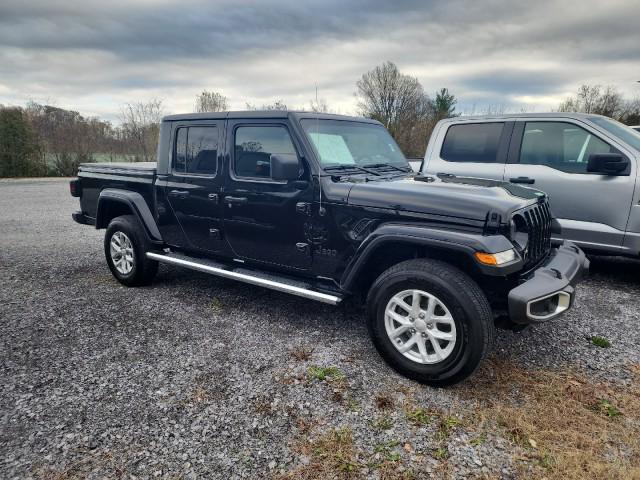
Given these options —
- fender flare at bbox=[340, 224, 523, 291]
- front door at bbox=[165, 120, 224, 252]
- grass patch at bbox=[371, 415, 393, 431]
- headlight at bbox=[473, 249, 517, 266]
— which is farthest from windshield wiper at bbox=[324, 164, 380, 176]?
grass patch at bbox=[371, 415, 393, 431]

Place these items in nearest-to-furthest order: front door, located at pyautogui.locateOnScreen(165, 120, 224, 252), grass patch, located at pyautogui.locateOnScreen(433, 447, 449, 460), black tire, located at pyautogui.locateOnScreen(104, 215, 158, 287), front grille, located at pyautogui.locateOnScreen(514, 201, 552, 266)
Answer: grass patch, located at pyautogui.locateOnScreen(433, 447, 449, 460), front grille, located at pyautogui.locateOnScreen(514, 201, 552, 266), front door, located at pyautogui.locateOnScreen(165, 120, 224, 252), black tire, located at pyautogui.locateOnScreen(104, 215, 158, 287)

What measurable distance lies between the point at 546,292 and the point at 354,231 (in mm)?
1363

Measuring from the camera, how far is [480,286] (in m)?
3.06

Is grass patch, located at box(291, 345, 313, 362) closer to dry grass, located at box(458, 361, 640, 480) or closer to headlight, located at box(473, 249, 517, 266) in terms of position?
dry grass, located at box(458, 361, 640, 480)

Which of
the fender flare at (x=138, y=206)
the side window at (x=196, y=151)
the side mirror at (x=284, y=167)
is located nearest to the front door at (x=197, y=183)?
the side window at (x=196, y=151)

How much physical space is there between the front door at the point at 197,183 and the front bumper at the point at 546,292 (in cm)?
269

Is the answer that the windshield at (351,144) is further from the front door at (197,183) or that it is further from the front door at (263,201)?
the front door at (197,183)

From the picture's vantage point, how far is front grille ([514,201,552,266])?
3.02 m

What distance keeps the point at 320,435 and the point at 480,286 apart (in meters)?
1.50

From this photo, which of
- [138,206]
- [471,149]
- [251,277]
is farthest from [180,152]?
[471,149]

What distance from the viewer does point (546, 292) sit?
107 inches

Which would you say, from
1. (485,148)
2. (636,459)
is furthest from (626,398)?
(485,148)

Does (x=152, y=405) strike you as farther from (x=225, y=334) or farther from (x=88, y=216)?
(x=88, y=216)

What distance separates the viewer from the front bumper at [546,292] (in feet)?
8.71
